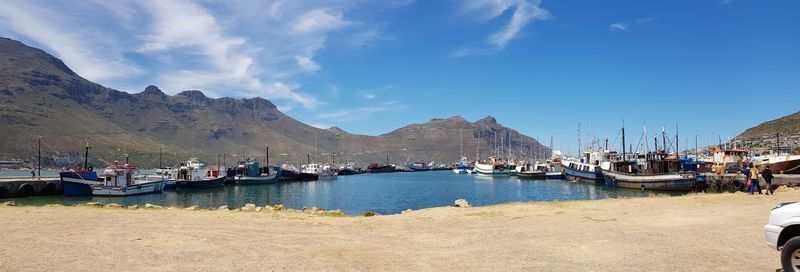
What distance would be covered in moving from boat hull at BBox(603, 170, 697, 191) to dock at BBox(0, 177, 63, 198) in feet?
255

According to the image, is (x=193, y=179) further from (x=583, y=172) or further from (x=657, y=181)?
(x=657, y=181)

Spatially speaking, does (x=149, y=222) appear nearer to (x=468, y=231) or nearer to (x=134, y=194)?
(x=468, y=231)

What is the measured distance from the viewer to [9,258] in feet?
36.6

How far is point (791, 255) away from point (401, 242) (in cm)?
887

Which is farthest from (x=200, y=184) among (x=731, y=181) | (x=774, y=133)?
(x=774, y=133)

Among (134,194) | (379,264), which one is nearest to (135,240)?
(379,264)

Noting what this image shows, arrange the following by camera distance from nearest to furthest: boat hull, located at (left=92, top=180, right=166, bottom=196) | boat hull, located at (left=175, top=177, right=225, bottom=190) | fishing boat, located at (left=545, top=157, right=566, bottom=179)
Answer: boat hull, located at (left=92, top=180, right=166, bottom=196) → boat hull, located at (left=175, top=177, right=225, bottom=190) → fishing boat, located at (left=545, top=157, right=566, bottom=179)

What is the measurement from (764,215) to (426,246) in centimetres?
1425

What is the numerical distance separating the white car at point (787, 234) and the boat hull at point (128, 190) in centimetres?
6584

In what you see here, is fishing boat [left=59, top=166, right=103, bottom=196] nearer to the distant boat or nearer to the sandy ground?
the sandy ground

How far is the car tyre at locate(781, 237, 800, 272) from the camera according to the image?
8.55 metres

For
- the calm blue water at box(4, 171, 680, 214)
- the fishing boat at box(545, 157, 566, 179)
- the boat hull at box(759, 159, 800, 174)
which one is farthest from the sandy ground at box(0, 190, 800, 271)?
the fishing boat at box(545, 157, 566, 179)

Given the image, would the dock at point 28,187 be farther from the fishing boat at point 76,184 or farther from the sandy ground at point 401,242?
the sandy ground at point 401,242

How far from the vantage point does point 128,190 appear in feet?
205
